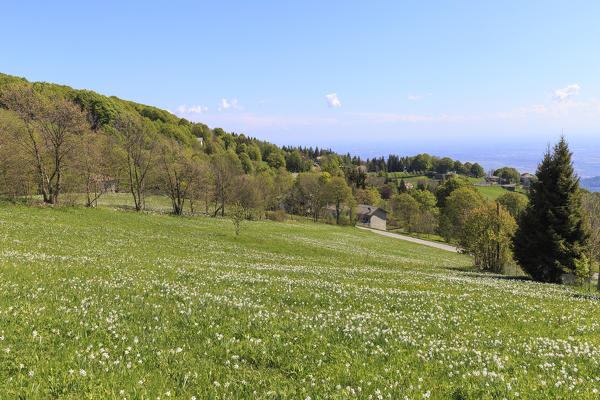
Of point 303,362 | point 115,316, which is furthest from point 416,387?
point 115,316

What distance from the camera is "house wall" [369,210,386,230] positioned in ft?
383

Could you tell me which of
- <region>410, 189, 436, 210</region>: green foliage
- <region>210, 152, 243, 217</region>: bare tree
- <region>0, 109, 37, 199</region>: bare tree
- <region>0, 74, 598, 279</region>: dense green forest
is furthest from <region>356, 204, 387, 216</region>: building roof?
<region>0, 109, 37, 199</region>: bare tree

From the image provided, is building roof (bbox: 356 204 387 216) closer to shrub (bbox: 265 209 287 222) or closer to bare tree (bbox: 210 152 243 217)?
shrub (bbox: 265 209 287 222)

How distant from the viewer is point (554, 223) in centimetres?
2680

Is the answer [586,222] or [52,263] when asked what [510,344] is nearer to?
[52,263]

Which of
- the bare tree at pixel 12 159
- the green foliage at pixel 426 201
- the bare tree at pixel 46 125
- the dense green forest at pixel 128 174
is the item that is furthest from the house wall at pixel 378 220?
the bare tree at pixel 12 159

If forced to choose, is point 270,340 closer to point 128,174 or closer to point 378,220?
point 128,174

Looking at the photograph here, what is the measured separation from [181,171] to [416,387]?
59.3 m

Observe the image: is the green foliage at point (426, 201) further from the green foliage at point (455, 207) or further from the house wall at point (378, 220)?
the green foliage at point (455, 207)

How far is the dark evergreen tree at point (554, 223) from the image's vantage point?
26.2 metres

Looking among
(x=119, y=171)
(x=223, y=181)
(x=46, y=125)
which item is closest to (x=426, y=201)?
(x=223, y=181)

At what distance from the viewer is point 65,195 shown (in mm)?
46625

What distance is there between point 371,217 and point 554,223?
297ft

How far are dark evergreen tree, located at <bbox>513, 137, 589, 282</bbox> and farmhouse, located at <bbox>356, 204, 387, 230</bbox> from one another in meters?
86.8
